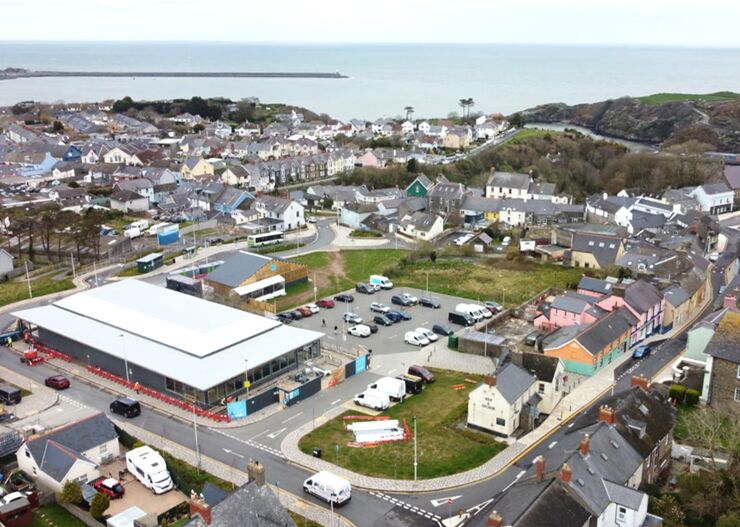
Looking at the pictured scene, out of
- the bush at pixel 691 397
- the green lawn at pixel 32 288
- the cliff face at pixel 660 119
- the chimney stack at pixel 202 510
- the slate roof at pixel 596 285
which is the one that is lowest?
the green lawn at pixel 32 288

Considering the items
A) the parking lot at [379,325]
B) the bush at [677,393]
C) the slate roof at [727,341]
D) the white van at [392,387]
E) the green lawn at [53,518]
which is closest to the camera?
the green lawn at [53,518]

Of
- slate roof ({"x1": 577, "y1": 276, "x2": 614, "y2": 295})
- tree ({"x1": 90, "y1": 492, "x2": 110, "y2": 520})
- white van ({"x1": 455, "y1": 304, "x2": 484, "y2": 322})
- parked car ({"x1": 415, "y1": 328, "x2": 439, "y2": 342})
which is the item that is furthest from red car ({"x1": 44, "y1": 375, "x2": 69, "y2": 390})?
slate roof ({"x1": 577, "y1": 276, "x2": 614, "y2": 295})

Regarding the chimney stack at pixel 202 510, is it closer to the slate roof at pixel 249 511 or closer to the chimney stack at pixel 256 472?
the slate roof at pixel 249 511

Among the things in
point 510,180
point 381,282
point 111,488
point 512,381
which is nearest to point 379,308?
point 381,282

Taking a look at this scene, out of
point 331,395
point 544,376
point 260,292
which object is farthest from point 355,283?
point 544,376

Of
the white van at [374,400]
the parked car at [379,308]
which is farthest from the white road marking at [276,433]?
the parked car at [379,308]

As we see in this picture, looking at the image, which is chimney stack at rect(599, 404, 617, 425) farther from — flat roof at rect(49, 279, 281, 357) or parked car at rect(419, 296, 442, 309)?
parked car at rect(419, 296, 442, 309)
